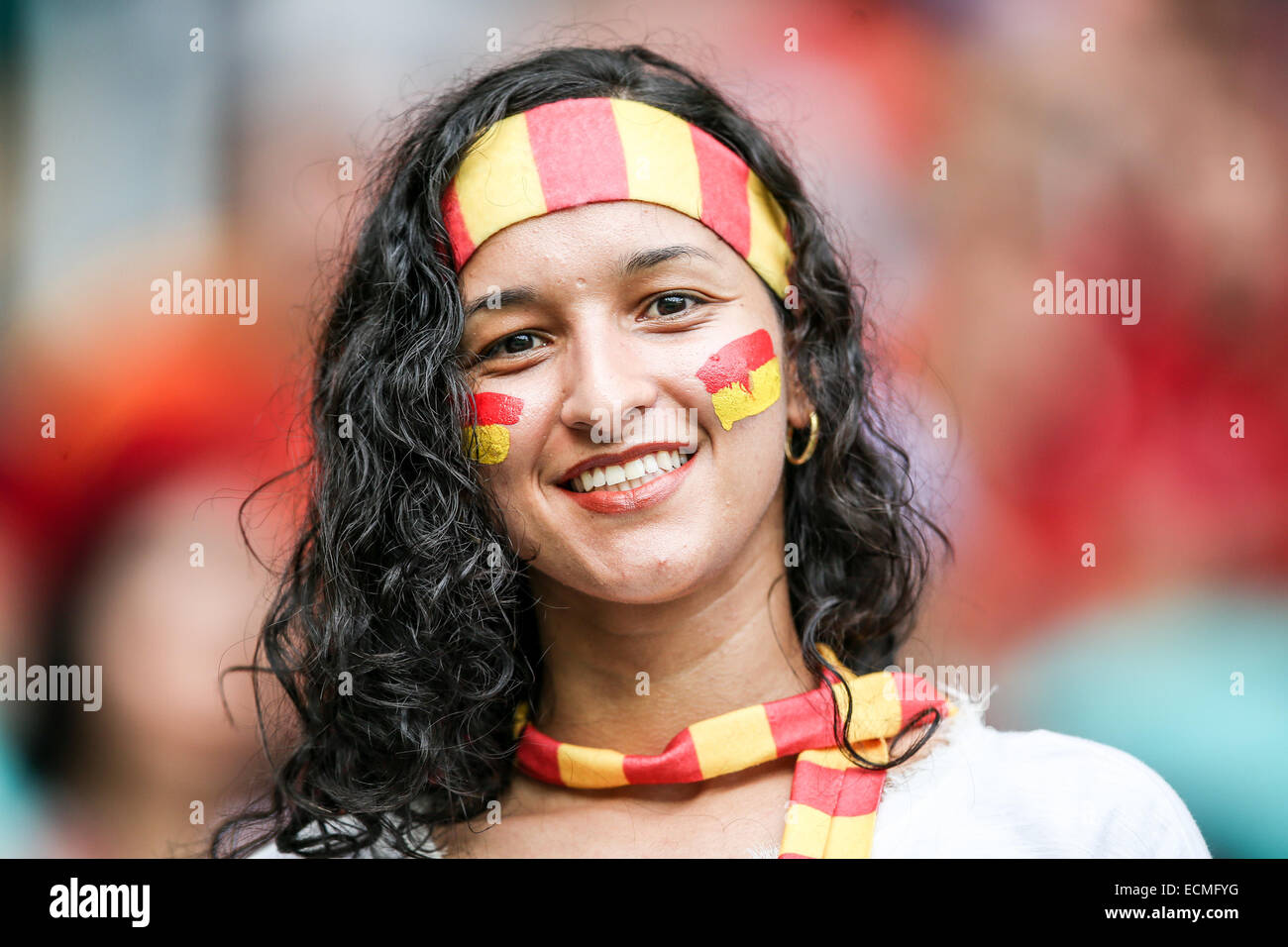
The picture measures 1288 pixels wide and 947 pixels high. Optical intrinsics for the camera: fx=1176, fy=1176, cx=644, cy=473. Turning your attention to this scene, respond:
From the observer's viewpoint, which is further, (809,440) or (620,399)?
(809,440)

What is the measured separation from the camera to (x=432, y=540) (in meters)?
2.35

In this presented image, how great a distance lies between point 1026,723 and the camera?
3.61 meters

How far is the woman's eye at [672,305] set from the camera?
7.37 ft

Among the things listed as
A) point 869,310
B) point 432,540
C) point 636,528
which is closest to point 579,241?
point 636,528

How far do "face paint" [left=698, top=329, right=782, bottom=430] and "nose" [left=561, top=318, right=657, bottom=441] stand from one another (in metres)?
0.12

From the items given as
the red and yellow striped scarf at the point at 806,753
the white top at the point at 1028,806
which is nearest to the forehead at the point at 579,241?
the red and yellow striped scarf at the point at 806,753

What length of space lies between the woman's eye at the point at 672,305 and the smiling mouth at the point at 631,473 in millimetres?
271

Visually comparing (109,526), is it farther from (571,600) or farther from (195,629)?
(571,600)

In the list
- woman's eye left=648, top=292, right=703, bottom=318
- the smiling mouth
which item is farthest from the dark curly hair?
woman's eye left=648, top=292, right=703, bottom=318

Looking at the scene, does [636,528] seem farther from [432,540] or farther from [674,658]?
[432,540]

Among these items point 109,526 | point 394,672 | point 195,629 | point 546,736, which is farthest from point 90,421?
point 546,736

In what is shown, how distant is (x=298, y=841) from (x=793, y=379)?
55.6 inches

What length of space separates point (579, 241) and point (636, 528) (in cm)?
55

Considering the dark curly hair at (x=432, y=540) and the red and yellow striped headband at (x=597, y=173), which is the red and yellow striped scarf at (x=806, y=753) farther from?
the red and yellow striped headband at (x=597, y=173)
